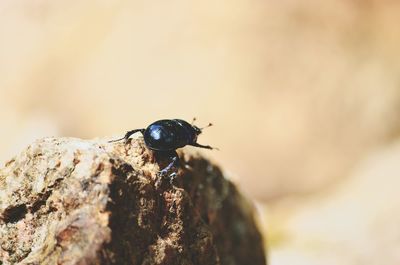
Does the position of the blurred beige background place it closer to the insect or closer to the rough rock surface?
the insect

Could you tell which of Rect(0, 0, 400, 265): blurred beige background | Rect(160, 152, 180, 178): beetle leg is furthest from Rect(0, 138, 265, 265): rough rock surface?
Rect(0, 0, 400, 265): blurred beige background

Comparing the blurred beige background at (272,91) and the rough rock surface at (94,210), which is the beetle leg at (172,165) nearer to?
the rough rock surface at (94,210)

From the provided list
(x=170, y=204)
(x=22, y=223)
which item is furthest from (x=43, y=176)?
(x=170, y=204)

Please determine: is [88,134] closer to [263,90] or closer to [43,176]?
[263,90]

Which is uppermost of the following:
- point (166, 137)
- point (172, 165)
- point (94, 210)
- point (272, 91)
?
point (272, 91)

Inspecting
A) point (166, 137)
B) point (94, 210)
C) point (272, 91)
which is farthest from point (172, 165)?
point (272, 91)

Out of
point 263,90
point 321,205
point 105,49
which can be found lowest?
point 321,205

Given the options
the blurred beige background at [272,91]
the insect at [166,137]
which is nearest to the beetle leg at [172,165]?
the insect at [166,137]

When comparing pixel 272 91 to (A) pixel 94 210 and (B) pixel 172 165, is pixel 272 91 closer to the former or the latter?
(B) pixel 172 165
